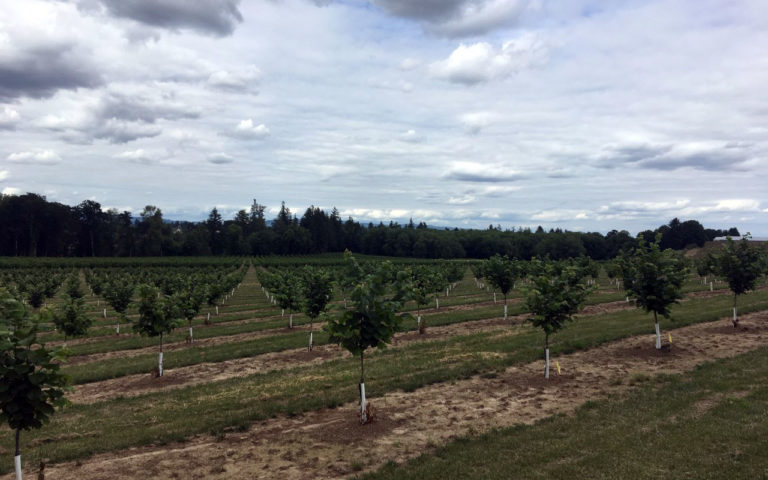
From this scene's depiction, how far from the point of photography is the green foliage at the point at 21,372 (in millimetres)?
8320

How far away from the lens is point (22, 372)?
27.2ft

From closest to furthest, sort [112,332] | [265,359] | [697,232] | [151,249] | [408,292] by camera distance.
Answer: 1. [408,292]
2. [265,359]
3. [112,332]
4. [151,249]
5. [697,232]

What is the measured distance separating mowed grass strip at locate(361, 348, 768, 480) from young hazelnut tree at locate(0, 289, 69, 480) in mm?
6682

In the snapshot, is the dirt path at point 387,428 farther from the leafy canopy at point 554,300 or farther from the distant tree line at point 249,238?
the distant tree line at point 249,238

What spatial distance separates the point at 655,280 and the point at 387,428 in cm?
1456

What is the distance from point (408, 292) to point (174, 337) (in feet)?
80.6

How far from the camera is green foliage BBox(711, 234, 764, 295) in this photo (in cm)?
2512

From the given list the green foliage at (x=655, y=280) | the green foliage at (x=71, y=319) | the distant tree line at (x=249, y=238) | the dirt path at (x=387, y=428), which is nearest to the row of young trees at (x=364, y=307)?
the green foliage at (x=655, y=280)

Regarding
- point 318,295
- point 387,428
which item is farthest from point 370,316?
point 318,295

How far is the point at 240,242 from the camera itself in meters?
161

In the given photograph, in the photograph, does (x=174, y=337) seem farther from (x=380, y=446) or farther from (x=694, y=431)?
(x=694, y=431)

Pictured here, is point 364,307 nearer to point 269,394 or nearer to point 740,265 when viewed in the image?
point 269,394

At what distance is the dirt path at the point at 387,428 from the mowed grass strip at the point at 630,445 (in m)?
0.88

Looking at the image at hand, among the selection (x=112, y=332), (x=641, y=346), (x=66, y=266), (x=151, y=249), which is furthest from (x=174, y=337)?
(x=151, y=249)
